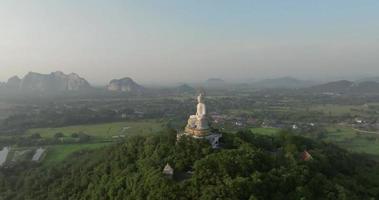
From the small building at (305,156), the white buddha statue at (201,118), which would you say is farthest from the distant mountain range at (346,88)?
the white buddha statue at (201,118)

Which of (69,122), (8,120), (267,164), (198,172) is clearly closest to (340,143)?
(267,164)

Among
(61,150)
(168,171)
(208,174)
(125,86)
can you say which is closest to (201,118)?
(168,171)

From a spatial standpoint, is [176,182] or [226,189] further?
[176,182]

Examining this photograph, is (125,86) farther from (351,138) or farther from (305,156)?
(305,156)

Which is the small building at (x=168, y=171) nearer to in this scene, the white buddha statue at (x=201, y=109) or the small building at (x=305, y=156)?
the white buddha statue at (x=201, y=109)

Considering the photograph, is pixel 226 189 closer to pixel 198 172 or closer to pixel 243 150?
pixel 198 172
